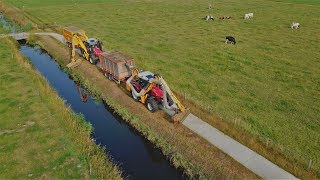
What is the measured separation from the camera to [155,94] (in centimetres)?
2212

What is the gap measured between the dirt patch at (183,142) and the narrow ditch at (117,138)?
0.83 meters

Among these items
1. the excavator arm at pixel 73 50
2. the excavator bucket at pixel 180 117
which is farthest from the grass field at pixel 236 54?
the excavator arm at pixel 73 50

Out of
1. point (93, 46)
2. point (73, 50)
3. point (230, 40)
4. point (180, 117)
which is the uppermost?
point (93, 46)

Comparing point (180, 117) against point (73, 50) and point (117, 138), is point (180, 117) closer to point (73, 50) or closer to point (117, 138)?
point (117, 138)

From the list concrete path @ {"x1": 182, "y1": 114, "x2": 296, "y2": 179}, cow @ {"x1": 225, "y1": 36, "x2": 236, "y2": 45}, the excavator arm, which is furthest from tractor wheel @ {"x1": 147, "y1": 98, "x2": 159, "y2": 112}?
cow @ {"x1": 225, "y1": 36, "x2": 236, "y2": 45}

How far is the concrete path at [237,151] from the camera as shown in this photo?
16172 millimetres

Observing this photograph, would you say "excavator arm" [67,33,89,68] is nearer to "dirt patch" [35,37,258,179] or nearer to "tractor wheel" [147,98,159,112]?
"dirt patch" [35,37,258,179]

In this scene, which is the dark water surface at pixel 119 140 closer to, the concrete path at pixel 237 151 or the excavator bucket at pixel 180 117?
the excavator bucket at pixel 180 117

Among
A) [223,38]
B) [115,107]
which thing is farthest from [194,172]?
[223,38]

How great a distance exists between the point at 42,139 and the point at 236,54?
21.9 meters

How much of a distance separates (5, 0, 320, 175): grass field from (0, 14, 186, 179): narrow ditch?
202 inches

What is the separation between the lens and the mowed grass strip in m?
16.2

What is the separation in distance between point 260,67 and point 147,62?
10.2 meters

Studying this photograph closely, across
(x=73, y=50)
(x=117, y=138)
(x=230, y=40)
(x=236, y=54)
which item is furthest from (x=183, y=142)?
(x=230, y=40)
